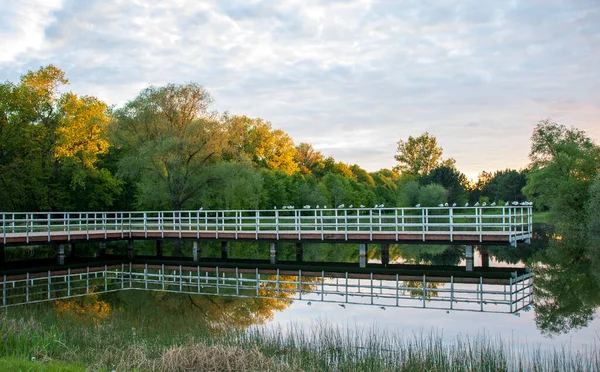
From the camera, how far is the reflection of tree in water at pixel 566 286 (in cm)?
1423

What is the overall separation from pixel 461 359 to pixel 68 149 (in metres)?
38.6

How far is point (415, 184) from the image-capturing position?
63188 millimetres

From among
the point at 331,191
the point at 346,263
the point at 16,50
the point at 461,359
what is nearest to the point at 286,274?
the point at 346,263

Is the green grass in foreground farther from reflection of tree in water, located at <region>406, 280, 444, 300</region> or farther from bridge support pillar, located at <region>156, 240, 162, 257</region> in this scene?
bridge support pillar, located at <region>156, 240, 162, 257</region>

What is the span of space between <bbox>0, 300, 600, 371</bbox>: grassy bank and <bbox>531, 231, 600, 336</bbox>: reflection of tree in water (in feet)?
11.5

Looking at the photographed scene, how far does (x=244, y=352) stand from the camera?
9.34 meters

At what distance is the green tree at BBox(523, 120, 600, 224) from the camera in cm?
4175

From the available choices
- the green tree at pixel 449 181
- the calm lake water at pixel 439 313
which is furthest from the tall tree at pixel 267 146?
the calm lake water at pixel 439 313

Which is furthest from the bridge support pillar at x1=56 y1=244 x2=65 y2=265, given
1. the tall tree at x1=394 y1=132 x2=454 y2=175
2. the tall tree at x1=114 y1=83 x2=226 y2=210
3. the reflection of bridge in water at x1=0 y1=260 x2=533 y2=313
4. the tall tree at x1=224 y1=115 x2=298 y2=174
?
the tall tree at x1=394 y1=132 x2=454 y2=175

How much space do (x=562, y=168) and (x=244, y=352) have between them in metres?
41.4

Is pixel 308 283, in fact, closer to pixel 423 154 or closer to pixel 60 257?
pixel 60 257

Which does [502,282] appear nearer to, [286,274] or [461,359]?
[286,274]

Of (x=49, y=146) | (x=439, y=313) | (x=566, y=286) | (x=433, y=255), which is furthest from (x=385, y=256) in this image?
(x=49, y=146)

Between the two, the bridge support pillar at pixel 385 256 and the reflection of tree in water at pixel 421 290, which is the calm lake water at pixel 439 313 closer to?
the reflection of tree in water at pixel 421 290
